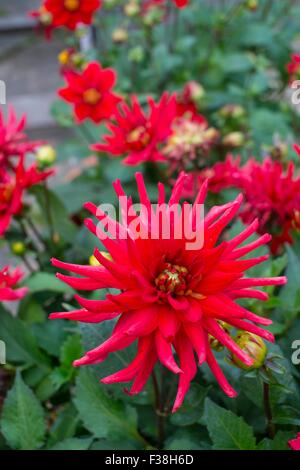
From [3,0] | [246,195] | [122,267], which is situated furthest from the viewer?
[3,0]

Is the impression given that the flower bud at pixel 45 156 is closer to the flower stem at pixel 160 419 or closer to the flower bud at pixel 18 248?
the flower bud at pixel 18 248

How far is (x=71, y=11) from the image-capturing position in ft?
3.84

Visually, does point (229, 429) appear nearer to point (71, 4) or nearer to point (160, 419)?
point (160, 419)

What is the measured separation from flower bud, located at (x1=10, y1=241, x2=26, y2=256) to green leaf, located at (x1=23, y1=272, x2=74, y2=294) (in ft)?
0.27

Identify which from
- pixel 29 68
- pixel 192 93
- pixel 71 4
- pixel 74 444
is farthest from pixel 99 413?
pixel 29 68

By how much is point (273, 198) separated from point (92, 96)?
16.8 inches

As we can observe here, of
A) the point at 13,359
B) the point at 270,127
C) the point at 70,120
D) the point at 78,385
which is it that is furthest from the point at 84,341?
the point at 270,127

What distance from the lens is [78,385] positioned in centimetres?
70

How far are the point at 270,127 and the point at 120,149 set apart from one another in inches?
28.6

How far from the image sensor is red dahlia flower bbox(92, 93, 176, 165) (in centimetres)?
90

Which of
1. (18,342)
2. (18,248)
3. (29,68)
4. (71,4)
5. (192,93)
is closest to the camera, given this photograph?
(18,342)

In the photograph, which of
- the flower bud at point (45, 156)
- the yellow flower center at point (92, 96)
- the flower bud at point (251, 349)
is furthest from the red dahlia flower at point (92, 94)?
the flower bud at point (251, 349)

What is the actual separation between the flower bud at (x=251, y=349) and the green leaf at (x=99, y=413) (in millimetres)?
229
